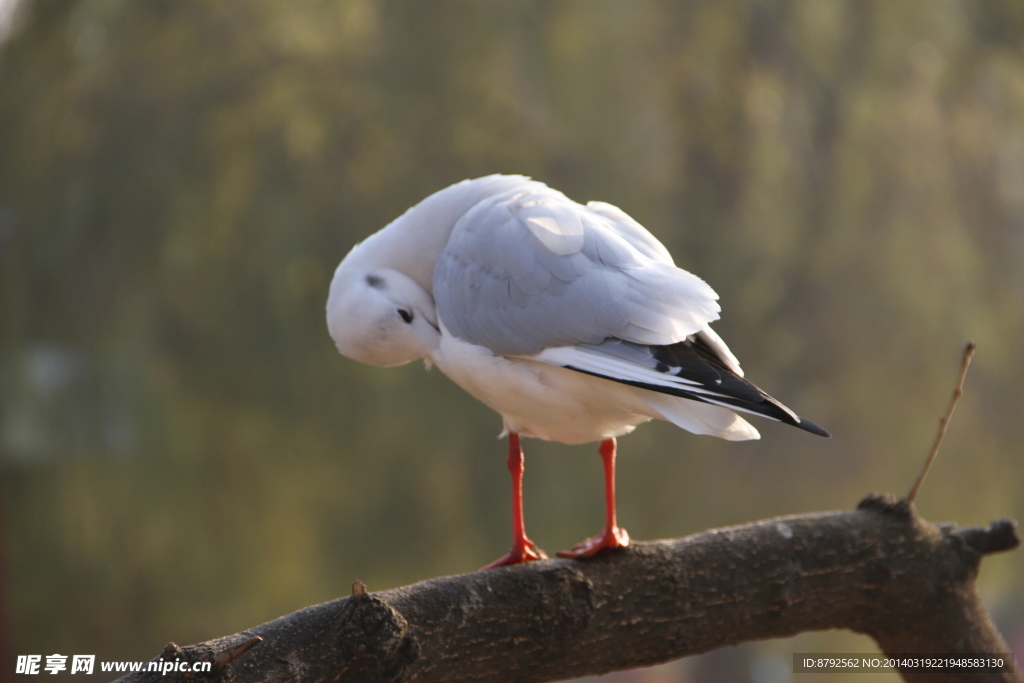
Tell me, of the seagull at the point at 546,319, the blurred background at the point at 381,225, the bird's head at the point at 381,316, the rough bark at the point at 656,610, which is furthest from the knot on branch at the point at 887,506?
the blurred background at the point at 381,225

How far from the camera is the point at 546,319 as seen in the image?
3.82 ft

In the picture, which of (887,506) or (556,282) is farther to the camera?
(887,506)

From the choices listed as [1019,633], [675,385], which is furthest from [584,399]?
[1019,633]

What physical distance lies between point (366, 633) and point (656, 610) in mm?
448

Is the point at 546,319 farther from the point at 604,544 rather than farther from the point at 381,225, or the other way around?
the point at 381,225

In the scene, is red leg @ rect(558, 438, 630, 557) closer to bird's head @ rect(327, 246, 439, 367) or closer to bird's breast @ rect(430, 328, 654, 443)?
bird's breast @ rect(430, 328, 654, 443)

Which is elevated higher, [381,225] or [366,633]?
[381,225]

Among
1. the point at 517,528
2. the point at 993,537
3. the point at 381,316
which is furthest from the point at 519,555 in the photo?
the point at 993,537

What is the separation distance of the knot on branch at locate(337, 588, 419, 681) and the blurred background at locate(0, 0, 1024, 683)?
7.16 feet

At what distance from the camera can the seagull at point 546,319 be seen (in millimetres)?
1072

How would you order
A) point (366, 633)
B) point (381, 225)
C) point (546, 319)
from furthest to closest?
1. point (381, 225)
2. point (546, 319)
3. point (366, 633)

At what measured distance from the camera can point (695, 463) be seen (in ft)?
11.4

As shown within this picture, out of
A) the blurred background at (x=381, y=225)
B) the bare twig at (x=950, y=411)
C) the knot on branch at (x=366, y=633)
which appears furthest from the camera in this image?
the blurred background at (x=381, y=225)

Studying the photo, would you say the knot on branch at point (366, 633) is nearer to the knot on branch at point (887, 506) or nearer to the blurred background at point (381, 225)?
the knot on branch at point (887, 506)
